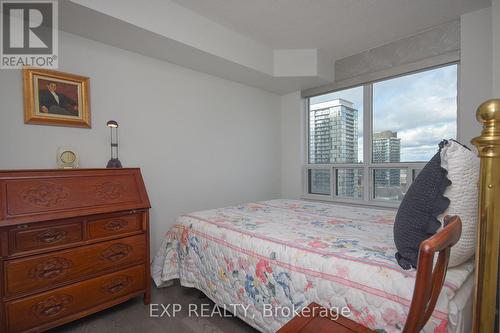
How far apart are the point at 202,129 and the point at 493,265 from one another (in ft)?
9.06

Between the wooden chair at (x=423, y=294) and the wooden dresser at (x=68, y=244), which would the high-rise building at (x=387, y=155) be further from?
the wooden dresser at (x=68, y=244)

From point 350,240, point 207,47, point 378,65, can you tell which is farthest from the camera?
point 378,65

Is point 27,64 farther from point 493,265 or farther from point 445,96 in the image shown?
point 445,96

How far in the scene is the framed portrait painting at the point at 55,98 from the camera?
75.8 inches

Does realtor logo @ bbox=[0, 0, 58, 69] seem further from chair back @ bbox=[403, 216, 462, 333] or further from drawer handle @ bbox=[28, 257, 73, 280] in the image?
chair back @ bbox=[403, 216, 462, 333]

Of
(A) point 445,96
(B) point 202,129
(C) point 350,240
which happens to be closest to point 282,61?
(B) point 202,129

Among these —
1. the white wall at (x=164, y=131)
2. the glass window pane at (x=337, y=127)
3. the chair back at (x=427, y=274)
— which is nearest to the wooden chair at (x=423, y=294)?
the chair back at (x=427, y=274)

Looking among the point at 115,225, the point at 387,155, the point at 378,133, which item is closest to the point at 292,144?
the point at 378,133

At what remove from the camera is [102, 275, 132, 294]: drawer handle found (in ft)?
5.82

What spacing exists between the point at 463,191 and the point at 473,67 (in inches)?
84.5

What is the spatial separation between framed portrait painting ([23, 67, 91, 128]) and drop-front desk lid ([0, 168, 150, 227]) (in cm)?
62

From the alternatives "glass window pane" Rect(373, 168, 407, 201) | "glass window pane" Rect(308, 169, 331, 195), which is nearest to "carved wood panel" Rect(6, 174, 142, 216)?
"glass window pane" Rect(308, 169, 331, 195)

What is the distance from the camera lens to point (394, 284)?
97 centimetres

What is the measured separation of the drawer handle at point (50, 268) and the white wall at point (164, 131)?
87 centimetres
